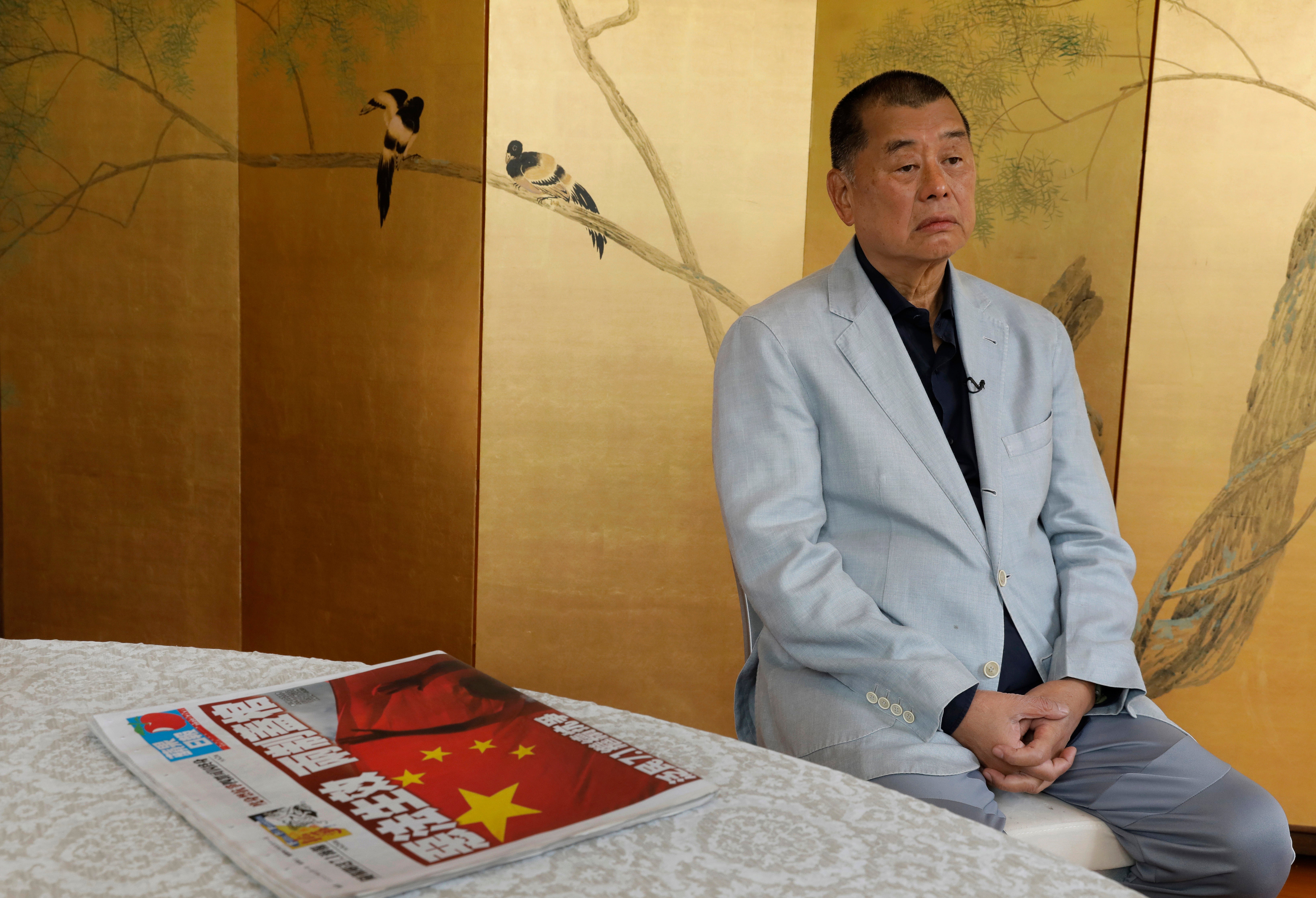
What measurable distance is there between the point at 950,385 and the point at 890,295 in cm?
18

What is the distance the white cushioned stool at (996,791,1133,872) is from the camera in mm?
1456

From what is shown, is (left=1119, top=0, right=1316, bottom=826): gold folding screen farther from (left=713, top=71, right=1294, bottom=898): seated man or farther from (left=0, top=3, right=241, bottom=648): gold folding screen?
(left=0, top=3, right=241, bottom=648): gold folding screen

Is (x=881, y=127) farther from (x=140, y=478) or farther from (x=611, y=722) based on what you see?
(x=140, y=478)

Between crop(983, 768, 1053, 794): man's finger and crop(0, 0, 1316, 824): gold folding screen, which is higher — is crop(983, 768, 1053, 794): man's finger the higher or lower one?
the lower one

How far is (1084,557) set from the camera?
1.76 metres

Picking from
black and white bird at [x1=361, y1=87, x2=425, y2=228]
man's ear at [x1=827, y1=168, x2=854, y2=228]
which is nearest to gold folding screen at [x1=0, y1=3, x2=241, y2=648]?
black and white bird at [x1=361, y1=87, x2=425, y2=228]

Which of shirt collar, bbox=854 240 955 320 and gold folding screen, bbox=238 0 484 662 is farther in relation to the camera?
gold folding screen, bbox=238 0 484 662

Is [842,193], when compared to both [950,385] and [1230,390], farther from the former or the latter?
[1230,390]

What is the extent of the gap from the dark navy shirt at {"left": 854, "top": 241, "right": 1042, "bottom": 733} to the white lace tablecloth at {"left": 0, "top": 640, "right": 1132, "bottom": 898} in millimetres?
913

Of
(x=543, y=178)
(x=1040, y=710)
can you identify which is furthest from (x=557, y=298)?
(x=1040, y=710)

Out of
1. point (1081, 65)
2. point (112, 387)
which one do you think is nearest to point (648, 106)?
point (1081, 65)

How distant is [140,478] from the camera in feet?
10.0

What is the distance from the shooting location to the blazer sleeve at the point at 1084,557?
1638 millimetres

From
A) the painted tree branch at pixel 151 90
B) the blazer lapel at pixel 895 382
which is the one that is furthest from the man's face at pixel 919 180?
the painted tree branch at pixel 151 90
